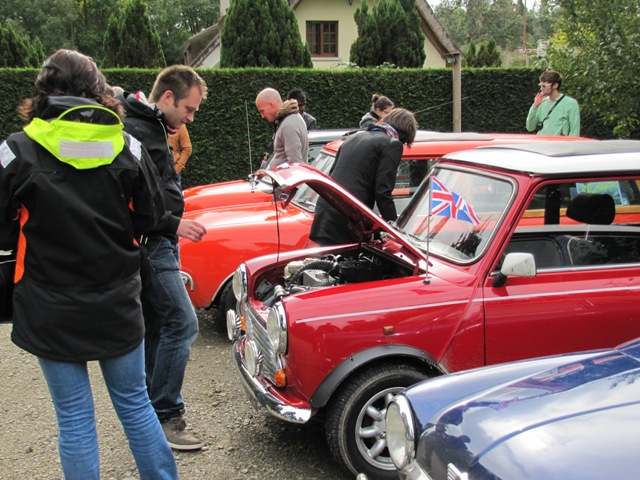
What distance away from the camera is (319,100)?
14.4m

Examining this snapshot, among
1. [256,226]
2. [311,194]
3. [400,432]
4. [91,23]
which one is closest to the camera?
[400,432]

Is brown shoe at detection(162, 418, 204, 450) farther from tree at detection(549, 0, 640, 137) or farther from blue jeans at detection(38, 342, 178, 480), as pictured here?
tree at detection(549, 0, 640, 137)

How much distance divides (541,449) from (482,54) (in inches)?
1125

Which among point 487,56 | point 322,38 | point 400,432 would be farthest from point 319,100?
point 487,56

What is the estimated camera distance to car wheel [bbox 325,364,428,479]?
326cm

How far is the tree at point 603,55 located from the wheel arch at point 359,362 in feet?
25.2

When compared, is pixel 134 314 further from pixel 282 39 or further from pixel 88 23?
pixel 88 23

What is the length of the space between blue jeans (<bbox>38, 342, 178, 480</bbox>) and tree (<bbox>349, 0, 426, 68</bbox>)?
20.4 metres

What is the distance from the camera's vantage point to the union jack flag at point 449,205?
358 centimetres

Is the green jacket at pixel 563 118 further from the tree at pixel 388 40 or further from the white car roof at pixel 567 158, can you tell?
the tree at pixel 388 40

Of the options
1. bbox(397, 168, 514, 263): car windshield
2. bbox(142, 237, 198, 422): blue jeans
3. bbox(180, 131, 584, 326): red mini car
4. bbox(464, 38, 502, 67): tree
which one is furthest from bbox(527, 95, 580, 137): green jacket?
bbox(464, 38, 502, 67): tree

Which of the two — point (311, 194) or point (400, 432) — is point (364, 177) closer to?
point (311, 194)

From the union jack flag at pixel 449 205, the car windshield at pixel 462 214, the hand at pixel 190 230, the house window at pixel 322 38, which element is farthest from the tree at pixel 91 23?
the union jack flag at pixel 449 205

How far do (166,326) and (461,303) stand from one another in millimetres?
1641
